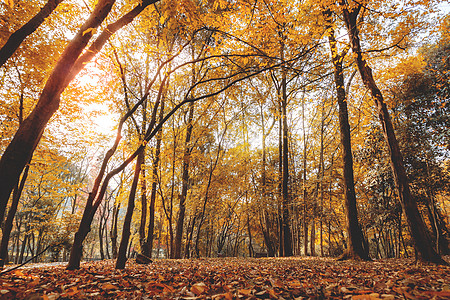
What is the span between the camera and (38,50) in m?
7.08

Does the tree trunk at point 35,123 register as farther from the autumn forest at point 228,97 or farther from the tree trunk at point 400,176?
the tree trunk at point 400,176

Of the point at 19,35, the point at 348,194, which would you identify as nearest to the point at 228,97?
the point at 348,194

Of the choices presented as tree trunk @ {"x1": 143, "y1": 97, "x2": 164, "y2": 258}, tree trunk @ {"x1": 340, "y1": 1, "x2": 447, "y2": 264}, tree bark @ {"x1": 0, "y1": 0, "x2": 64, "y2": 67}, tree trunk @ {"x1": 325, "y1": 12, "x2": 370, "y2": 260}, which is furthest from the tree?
tree trunk @ {"x1": 325, "y1": 12, "x2": 370, "y2": 260}

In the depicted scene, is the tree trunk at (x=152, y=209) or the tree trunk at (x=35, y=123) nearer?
the tree trunk at (x=35, y=123)

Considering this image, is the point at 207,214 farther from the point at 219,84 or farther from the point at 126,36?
the point at 126,36

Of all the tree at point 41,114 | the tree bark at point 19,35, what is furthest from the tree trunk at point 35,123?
the tree bark at point 19,35

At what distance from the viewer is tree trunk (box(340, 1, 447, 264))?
3.87 metres

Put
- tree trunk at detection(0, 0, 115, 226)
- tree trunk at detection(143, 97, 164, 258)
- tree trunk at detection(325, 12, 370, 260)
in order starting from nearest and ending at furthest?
tree trunk at detection(0, 0, 115, 226) < tree trunk at detection(325, 12, 370, 260) < tree trunk at detection(143, 97, 164, 258)

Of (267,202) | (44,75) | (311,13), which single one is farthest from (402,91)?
(44,75)

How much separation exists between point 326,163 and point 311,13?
10214 millimetres

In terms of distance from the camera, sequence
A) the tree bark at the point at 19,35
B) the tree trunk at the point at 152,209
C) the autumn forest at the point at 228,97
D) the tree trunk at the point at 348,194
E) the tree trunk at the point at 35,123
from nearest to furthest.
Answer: the tree trunk at the point at 35,123 → the tree bark at the point at 19,35 → the autumn forest at the point at 228,97 → the tree trunk at the point at 348,194 → the tree trunk at the point at 152,209

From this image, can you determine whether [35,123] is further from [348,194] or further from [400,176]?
[348,194]

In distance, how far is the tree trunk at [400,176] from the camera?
387 cm

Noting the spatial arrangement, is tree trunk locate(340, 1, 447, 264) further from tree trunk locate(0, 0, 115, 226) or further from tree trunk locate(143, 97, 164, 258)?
tree trunk locate(143, 97, 164, 258)
